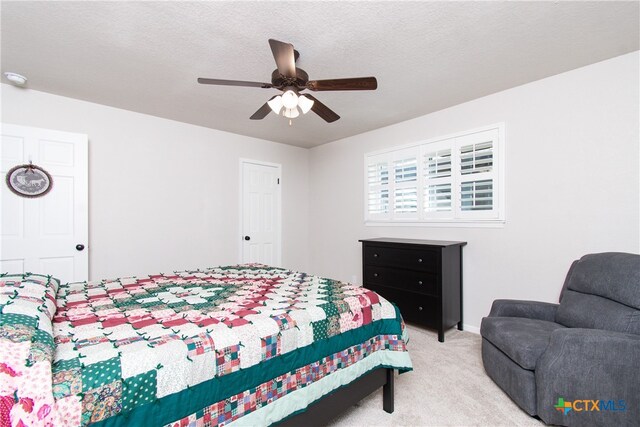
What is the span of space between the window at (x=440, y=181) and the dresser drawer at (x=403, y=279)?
733 millimetres

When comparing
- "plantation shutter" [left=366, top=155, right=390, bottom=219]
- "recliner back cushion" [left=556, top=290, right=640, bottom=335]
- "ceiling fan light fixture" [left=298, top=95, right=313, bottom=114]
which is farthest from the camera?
"plantation shutter" [left=366, top=155, right=390, bottom=219]

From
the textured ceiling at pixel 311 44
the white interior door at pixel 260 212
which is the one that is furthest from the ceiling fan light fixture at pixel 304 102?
the white interior door at pixel 260 212

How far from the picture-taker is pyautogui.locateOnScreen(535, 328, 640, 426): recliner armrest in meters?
1.63

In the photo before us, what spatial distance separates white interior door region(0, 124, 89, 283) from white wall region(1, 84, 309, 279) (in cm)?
20

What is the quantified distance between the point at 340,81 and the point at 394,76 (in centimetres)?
94

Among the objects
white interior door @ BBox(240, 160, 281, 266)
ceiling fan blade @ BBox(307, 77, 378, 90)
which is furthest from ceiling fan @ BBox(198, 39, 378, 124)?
white interior door @ BBox(240, 160, 281, 266)

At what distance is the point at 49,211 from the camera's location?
2.93 m

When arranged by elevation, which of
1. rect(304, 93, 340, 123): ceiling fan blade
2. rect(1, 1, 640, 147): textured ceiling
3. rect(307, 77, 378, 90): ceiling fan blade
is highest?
rect(1, 1, 640, 147): textured ceiling

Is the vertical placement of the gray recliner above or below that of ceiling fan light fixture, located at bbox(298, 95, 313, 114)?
below

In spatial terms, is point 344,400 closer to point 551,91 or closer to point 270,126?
point 551,91

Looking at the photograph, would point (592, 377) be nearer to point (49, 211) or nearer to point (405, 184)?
point (405, 184)

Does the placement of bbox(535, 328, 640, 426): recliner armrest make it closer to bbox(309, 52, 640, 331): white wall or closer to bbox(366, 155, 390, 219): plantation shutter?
bbox(309, 52, 640, 331): white wall

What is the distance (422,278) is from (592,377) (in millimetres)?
1582

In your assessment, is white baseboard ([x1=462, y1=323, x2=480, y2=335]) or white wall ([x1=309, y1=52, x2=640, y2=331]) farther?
white baseboard ([x1=462, y1=323, x2=480, y2=335])
